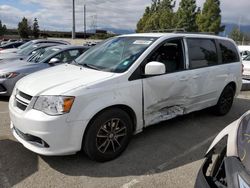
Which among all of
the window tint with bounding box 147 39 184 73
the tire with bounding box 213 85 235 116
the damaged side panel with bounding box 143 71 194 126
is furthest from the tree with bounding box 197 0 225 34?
the damaged side panel with bounding box 143 71 194 126

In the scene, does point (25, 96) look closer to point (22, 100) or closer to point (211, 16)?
point (22, 100)

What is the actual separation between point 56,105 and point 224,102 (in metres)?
3.99

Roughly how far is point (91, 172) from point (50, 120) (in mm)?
858

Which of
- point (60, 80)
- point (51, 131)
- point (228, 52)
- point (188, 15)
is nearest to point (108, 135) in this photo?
point (51, 131)

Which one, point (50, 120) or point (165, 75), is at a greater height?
point (165, 75)

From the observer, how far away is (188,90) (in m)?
4.74

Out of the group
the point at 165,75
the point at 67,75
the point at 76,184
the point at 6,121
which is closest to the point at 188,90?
the point at 165,75

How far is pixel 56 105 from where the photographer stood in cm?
324

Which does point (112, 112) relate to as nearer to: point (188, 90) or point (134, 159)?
point (134, 159)

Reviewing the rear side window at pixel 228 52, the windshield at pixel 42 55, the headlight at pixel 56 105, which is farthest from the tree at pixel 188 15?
the headlight at pixel 56 105

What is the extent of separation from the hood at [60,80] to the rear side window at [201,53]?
1.81 meters

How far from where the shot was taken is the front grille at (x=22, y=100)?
349 cm

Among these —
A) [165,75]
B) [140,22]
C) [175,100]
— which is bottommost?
[175,100]

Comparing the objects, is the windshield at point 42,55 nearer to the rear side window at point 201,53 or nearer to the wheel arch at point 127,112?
the rear side window at point 201,53
